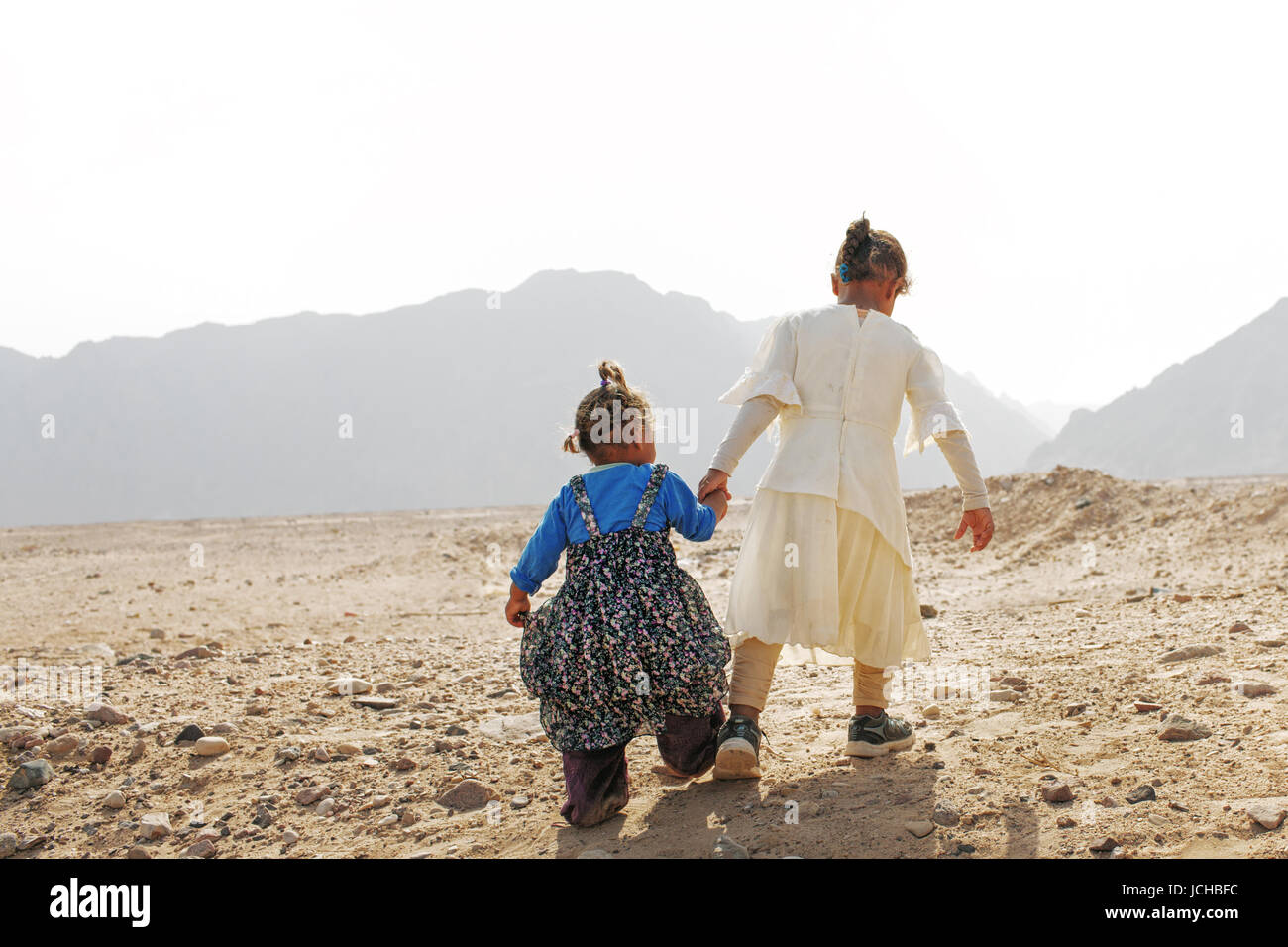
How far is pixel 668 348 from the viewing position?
541 ft

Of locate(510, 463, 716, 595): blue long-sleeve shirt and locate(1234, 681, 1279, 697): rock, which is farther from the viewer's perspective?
locate(1234, 681, 1279, 697): rock

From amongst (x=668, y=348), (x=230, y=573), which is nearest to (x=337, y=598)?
(x=230, y=573)

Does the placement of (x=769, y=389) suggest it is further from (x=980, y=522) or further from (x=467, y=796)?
(x=467, y=796)

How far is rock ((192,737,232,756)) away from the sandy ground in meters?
0.04

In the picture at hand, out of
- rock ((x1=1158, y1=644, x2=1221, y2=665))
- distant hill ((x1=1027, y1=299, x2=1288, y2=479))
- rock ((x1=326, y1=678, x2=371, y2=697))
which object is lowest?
rock ((x1=326, y1=678, x2=371, y2=697))

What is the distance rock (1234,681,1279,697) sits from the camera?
3.37 m

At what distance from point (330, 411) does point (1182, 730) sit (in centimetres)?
14099

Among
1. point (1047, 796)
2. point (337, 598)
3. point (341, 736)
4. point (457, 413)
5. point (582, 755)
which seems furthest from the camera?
point (457, 413)

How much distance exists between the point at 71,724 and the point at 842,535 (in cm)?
382

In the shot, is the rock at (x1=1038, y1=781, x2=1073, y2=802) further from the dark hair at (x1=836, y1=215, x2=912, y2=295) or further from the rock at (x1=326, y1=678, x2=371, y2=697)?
the rock at (x1=326, y1=678, x2=371, y2=697)

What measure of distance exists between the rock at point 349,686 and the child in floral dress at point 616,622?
2.30 metres

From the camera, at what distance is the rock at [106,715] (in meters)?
4.16

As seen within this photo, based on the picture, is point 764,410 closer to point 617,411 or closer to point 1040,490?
point 617,411

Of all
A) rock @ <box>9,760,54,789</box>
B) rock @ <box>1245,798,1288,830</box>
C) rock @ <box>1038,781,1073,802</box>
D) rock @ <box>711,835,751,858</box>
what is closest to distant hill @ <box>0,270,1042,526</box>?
rock @ <box>9,760,54,789</box>
